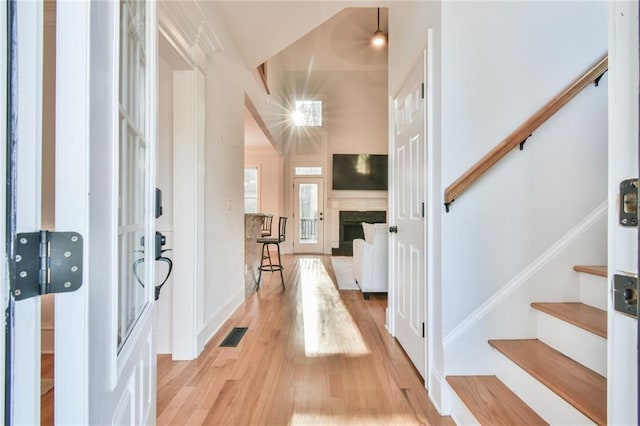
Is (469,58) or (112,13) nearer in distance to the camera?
(112,13)

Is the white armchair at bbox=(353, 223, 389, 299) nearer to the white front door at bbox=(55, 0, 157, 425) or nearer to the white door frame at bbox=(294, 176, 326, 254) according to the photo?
the white front door at bbox=(55, 0, 157, 425)

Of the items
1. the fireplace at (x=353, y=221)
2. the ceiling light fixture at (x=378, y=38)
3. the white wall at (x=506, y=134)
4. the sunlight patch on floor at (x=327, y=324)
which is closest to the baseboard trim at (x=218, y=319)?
the sunlight patch on floor at (x=327, y=324)

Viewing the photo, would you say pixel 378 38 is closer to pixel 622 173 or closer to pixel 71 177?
pixel 622 173

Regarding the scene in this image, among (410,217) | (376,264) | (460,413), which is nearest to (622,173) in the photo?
(460,413)

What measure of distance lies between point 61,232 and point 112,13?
0.46 m

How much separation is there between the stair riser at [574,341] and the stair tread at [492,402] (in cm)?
32

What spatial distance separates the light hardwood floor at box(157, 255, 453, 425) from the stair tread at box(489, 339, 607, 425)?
Answer: 515 millimetres

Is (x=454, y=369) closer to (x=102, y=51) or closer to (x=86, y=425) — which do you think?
(x=86, y=425)

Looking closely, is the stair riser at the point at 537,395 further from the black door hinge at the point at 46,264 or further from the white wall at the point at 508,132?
the black door hinge at the point at 46,264

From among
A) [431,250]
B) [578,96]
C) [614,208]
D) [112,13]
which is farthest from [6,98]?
[578,96]

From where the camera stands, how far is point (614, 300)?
48 centimetres

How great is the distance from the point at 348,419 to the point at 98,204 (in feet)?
5.01

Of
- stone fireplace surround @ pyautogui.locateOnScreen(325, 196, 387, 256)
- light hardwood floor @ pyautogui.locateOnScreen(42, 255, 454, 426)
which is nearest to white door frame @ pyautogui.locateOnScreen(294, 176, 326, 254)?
stone fireplace surround @ pyautogui.locateOnScreen(325, 196, 387, 256)

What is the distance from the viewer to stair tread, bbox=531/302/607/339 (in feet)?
4.15
